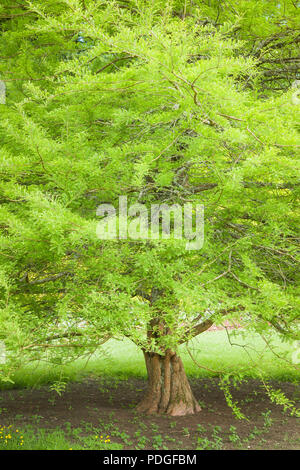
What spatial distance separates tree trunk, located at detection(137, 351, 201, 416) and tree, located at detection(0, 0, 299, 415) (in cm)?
233

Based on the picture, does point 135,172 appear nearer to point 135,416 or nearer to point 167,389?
point 167,389

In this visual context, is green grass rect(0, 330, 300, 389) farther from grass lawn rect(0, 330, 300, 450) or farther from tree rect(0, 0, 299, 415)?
tree rect(0, 0, 299, 415)

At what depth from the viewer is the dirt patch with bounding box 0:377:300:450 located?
6559 mm

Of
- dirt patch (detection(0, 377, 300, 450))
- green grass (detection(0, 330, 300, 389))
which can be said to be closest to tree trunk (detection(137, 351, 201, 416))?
dirt patch (detection(0, 377, 300, 450))

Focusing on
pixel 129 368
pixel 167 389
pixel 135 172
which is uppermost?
pixel 135 172

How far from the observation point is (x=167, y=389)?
7746 millimetres

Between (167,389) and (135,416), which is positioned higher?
(167,389)

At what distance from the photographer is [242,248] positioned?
477 centimetres

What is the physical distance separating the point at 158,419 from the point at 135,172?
17.2 ft

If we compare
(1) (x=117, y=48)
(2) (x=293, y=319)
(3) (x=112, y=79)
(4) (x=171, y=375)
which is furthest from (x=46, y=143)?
(4) (x=171, y=375)

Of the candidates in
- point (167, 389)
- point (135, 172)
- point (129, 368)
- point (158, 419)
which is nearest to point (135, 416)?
point (158, 419)

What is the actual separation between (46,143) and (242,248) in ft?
7.69

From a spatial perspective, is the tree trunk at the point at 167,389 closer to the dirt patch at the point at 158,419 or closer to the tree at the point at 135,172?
the dirt patch at the point at 158,419

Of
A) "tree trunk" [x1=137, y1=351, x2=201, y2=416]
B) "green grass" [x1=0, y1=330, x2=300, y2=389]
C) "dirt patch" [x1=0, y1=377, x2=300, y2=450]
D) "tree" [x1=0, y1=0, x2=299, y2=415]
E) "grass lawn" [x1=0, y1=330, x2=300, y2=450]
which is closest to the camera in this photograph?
"tree" [x1=0, y1=0, x2=299, y2=415]
